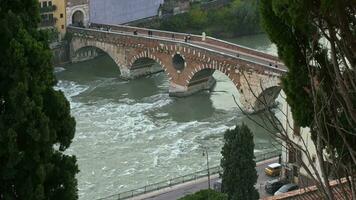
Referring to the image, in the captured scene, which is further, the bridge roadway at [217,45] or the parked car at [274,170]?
the bridge roadway at [217,45]

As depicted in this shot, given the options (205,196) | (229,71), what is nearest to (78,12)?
(229,71)

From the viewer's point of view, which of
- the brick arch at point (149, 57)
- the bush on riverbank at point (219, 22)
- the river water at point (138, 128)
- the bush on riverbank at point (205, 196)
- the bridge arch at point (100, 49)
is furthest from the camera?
the bush on riverbank at point (219, 22)

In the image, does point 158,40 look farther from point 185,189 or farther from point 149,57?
point 185,189

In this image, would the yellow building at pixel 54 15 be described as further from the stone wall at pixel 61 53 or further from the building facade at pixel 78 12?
the stone wall at pixel 61 53

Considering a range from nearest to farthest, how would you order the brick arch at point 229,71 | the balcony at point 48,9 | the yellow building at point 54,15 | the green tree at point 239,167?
the green tree at point 239,167
the brick arch at point 229,71
the balcony at point 48,9
the yellow building at point 54,15

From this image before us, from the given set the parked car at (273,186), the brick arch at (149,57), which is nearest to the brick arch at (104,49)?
the brick arch at (149,57)

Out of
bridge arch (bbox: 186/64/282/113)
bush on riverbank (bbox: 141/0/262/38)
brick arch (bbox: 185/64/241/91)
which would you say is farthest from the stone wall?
brick arch (bbox: 185/64/241/91)
